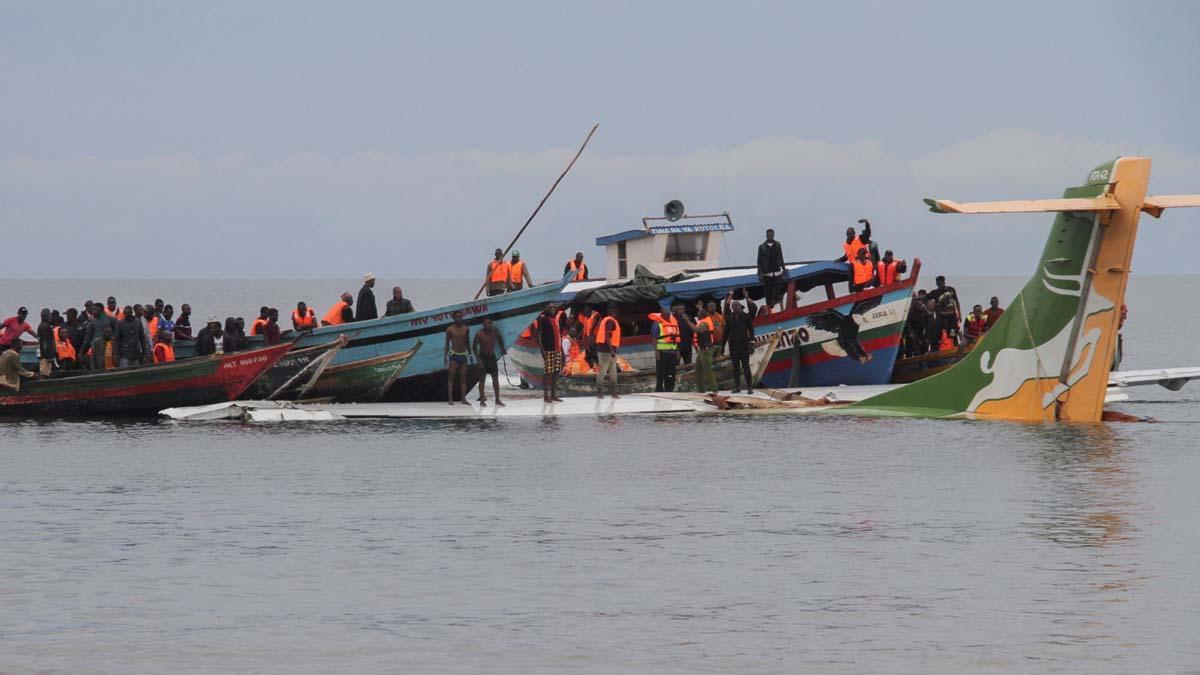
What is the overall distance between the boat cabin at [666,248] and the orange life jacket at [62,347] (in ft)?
43.7

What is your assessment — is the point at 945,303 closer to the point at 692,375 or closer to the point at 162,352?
the point at 692,375

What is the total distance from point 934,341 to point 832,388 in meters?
2.48

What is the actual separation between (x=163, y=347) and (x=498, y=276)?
7427 millimetres

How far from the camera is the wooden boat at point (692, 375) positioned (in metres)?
33.9

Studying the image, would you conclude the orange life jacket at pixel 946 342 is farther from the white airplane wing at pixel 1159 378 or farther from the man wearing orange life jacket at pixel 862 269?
the white airplane wing at pixel 1159 378

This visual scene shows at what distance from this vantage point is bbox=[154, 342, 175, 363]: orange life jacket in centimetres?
3241

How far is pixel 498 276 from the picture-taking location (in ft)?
116

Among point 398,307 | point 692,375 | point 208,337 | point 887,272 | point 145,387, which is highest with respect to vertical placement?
point 887,272

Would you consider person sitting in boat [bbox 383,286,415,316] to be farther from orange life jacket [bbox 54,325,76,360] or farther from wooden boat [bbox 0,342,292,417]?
orange life jacket [bbox 54,325,76,360]

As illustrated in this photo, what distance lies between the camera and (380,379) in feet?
107

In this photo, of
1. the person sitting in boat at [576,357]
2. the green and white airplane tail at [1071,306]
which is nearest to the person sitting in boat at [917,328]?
the person sitting in boat at [576,357]

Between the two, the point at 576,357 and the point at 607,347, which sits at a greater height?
the point at 607,347

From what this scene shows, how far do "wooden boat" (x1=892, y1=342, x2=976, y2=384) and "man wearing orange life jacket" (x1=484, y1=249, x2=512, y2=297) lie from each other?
8.69 meters

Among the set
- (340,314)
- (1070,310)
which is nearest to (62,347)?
(340,314)
